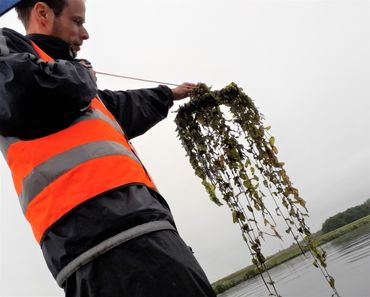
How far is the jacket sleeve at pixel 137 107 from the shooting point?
3.52 metres

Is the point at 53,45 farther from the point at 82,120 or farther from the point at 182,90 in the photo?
the point at 182,90

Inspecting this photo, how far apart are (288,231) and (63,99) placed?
3.81 metres

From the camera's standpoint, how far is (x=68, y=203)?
1868mm

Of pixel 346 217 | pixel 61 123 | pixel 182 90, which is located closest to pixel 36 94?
pixel 61 123

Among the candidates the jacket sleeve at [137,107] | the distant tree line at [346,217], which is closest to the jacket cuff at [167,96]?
the jacket sleeve at [137,107]

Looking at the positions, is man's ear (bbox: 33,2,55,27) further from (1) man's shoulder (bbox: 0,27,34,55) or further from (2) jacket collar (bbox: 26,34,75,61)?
(1) man's shoulder (bbox: 0,27,34,55)

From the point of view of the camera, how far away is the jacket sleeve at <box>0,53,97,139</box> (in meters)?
1.85

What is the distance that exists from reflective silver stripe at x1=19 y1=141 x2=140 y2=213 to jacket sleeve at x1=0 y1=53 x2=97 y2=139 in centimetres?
18

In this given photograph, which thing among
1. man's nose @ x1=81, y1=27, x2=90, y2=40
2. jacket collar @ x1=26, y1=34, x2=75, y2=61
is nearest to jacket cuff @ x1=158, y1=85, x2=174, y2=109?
man's nose @ x1=81, y1=27, x2=90, y2=40

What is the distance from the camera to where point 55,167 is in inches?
76.3

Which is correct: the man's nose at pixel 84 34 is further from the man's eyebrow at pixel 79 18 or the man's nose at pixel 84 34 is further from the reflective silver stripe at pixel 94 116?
the reflective silver stripe at pixel 94 116

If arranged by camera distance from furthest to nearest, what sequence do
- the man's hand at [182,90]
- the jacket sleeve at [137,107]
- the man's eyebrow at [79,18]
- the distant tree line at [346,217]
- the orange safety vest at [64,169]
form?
the distant tree line at [346,217]
the man's hand at [182,90]
the jacket sleeve at [137,107]
the man's eyebrow at [79,18]
the orange safety vest at [64,169]

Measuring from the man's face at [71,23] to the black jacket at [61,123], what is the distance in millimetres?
584

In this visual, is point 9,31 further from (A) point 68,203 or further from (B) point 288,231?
(B) point 288,231
